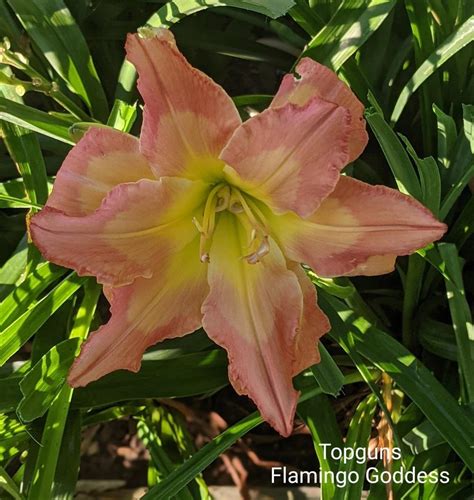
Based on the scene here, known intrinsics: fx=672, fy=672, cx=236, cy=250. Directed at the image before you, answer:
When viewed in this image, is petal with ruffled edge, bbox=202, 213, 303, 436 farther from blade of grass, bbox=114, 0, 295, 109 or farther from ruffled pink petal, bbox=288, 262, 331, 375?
blade of grass, bbox=114, 0, 295, 109

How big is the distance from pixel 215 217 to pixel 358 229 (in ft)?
0.59

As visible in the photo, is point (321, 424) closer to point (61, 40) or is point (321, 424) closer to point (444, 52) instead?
point (444, 52)

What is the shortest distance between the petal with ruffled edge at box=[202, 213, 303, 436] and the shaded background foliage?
19cm

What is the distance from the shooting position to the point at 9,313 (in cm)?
94

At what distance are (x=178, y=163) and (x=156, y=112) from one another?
0.06m

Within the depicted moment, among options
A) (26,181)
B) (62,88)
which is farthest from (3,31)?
(26,181)

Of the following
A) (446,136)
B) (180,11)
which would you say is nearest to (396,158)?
(446,136)

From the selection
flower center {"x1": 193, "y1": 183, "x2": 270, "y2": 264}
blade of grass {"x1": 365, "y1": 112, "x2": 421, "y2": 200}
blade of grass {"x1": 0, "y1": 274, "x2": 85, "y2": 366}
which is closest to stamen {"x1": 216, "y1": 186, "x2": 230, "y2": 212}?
flower center {"x1": 193, "y1": 183, "x2": 270, "y2": 264}

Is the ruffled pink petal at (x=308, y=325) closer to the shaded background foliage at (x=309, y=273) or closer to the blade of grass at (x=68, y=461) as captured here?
the shaded background foliage at (x=309, y=273)

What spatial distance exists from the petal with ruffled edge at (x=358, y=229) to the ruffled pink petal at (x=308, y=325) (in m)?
0.04

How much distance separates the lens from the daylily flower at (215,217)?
1.97 ft

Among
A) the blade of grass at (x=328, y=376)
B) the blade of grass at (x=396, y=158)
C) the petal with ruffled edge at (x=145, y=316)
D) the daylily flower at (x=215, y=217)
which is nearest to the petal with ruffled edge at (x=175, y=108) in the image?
the daylily flower at (x=215, y=217)

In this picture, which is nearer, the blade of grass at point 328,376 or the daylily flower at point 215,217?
the daylily flower at point 215,217

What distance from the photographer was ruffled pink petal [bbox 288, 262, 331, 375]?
2.36 feet
